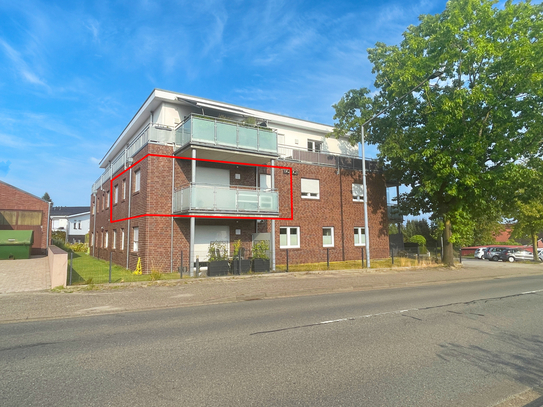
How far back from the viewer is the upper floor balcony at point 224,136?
53.9 feet

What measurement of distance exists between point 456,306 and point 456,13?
1567 cm

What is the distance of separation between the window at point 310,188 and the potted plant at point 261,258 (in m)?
5.59

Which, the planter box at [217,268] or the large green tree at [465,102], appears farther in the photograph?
the large green tree at [465,102]

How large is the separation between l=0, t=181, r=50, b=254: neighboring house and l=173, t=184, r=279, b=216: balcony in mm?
17835

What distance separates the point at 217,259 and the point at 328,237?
817 centimetres

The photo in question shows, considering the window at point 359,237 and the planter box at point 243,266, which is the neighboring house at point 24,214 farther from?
the window at point 359,237

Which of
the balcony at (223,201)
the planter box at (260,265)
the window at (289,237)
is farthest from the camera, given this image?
the window at (289,237)

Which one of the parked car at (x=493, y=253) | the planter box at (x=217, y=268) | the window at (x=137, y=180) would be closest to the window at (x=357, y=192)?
the planter box at (x=217, y=268)

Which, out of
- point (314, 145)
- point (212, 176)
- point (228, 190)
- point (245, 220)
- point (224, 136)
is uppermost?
point (314, 145)

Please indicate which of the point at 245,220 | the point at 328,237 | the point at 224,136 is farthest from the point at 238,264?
the point at 328,237

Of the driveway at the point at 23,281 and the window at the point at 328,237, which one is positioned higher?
the window at the point at 328,237

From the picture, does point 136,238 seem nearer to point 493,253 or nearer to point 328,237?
point 328,237

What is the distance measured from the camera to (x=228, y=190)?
655 inches

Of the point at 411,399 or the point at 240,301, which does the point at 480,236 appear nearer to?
the point at 240,301
